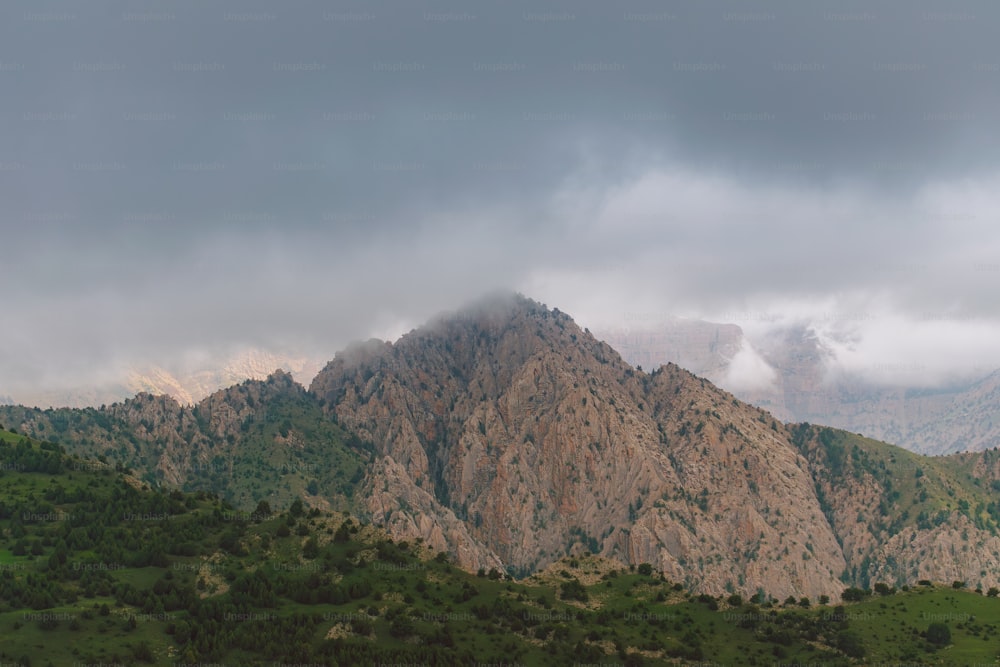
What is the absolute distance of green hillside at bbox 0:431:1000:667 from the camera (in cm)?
12525

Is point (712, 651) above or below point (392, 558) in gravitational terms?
below

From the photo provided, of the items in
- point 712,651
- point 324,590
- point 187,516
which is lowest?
point 712,651

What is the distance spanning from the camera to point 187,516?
181 meters

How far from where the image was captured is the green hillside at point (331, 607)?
125 m

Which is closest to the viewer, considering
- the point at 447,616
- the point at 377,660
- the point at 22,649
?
the point at 22,649

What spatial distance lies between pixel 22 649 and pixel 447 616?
70340 millimetres

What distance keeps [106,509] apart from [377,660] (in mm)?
86471

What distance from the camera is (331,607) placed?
5674 inches

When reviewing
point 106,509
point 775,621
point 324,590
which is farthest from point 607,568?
point 106,509

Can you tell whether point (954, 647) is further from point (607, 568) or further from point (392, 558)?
point (392, 558)

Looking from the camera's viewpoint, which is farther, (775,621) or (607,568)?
(607,568)

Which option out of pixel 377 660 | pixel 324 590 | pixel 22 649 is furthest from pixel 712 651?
pixel 22 649

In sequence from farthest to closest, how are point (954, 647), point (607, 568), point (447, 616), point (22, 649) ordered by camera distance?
point (607, 568) < point (447, 616) < point (954, 647) < point (22, 649)

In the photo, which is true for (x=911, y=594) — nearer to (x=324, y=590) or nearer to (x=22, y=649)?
(x=324, y=590)
